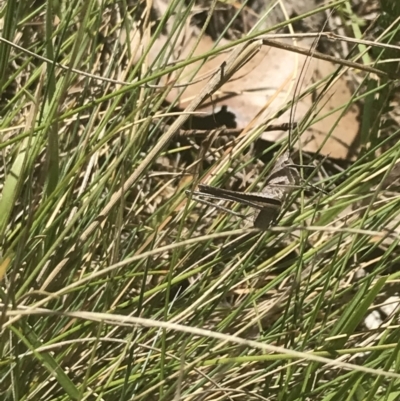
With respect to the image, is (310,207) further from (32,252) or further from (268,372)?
(32,252)

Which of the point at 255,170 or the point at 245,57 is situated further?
the point at 255,170

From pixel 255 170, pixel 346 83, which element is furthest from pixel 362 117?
pixel 255 170

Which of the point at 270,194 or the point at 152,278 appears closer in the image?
the point at 270,194

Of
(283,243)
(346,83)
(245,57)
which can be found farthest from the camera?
(346,83)

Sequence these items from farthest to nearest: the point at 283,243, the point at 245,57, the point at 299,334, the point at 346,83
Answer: the point at 346,83 < the point at 283,243 < the point at 299,334 < the point at 245,57

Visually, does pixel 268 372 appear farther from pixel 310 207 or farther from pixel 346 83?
pixel 346 83

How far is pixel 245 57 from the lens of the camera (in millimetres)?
645

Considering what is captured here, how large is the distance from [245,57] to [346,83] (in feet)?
1.96

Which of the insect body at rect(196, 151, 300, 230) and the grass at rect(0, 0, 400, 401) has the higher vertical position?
the insect body at rect(196, 151, 300, 230)

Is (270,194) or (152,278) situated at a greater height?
(270,194)

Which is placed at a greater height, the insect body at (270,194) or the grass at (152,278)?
the insect body at (270,194)

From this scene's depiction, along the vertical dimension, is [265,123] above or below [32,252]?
above

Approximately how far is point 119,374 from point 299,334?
239mm

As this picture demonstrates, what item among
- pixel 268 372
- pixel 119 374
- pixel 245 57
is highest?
pixel 245 57
